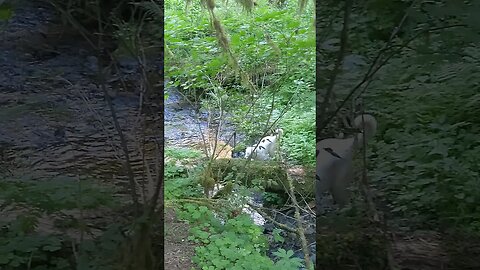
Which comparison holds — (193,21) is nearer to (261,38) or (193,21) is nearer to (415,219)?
(261,38)

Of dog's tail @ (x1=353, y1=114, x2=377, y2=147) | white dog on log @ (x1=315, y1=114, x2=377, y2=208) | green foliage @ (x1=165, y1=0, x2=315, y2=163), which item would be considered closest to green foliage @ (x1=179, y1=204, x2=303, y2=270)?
green foliage @ (x1=165, y1=0, x2=315, y2=163)

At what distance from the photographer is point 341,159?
4.02 ft

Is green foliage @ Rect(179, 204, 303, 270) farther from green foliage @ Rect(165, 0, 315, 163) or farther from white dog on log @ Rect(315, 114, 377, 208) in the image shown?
white dog on log @ Rect(315, 114, 377, 208)

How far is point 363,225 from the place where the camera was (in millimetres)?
1223

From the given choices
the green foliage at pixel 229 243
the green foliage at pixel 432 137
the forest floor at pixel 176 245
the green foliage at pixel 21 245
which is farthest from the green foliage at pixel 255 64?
the green foliage at pixel 21 245

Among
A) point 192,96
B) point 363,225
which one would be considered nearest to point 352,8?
point 363,225

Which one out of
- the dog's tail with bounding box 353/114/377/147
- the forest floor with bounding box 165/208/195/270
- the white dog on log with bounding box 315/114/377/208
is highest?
the dog's tail with bounding box 353/114/377/147

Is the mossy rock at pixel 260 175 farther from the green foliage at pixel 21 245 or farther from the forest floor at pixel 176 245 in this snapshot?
the green foliage at pixel 21 245

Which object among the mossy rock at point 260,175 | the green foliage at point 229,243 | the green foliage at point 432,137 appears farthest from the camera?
the mossy rock at point 260,175

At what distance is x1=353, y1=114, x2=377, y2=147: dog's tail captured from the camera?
122 cm

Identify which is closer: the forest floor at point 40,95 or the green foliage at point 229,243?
the forest floor at point 40,95

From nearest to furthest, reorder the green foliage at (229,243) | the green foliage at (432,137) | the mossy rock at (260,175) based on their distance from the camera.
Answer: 1. the green foliage at (432,137)
2. the green foliage at (229,243)
3. the mossy rock at (260,175)

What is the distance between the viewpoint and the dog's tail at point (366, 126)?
1.22 m

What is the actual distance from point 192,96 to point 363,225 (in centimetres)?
100
